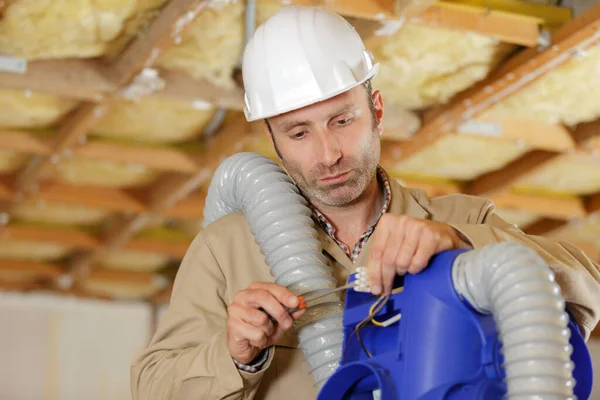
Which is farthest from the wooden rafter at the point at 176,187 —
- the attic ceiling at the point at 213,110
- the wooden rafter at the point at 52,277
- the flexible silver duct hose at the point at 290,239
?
the flexible silver duct hose at the point at 290,239

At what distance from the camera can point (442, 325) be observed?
1.01 metres

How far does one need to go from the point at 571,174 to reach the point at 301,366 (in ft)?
14.7

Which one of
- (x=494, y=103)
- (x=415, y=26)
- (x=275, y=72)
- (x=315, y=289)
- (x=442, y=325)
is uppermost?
(x=275, y=72)

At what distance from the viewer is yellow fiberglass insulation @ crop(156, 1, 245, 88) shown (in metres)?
3.61

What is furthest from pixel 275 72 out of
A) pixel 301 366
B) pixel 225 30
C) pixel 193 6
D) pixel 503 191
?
pixel 503 191

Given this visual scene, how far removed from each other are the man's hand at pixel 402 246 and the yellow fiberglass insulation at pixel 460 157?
3741 millimetres

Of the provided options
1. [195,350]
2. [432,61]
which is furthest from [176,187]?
[195,350]

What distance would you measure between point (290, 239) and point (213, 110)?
124 inches

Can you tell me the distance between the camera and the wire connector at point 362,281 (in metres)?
1.14

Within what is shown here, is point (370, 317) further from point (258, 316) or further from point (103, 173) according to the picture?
point (103, 173)

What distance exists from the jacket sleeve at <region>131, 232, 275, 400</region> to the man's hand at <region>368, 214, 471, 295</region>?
1.18 ft

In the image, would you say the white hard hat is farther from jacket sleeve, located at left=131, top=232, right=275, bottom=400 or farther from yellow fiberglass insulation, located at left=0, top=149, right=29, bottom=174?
yellow fiberglass insulation, located at left=0, top=149, right=29, bottom=174

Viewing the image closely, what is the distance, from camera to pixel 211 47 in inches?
151

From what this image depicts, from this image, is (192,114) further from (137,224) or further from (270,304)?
(270,304)
